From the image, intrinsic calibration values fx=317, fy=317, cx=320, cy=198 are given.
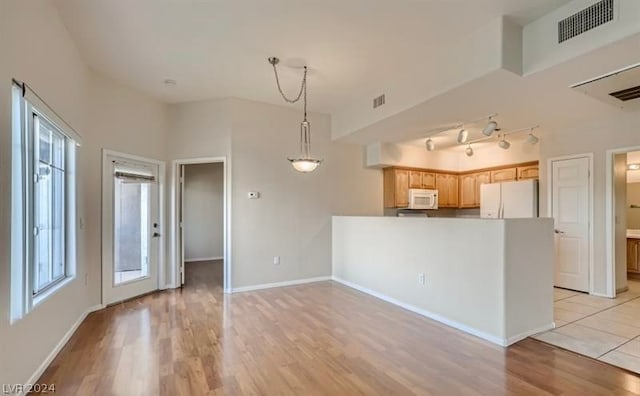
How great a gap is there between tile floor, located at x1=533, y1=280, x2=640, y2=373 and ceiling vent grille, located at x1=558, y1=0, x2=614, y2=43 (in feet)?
9.22

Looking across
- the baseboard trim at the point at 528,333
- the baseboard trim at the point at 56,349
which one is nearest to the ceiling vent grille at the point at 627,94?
the baseboard trim at the point at 528,333

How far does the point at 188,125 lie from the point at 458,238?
449cm

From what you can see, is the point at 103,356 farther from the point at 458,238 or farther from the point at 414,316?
the point at 458,238

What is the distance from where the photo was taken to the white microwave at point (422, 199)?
6.53 meters

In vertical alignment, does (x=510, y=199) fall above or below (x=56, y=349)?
above

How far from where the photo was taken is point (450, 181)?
7.32 m

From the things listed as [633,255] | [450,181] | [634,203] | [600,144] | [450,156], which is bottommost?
[633,255]

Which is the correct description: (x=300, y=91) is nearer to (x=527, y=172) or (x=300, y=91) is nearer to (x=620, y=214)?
(x=527, y=172)

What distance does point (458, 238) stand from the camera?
3.61 metres

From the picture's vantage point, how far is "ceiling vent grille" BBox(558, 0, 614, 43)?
247cm

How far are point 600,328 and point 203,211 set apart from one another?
314 inches

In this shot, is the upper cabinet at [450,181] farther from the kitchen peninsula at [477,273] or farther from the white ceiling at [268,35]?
the white ceiling at [268,35]

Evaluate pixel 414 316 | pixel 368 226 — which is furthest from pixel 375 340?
pixel 368 226

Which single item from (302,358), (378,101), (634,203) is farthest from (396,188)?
(634,203)
